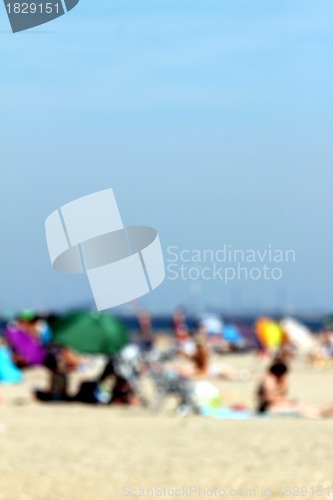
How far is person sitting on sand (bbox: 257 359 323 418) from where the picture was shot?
1007cm

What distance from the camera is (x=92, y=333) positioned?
13.0 metres

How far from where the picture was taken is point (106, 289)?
23.9 feet

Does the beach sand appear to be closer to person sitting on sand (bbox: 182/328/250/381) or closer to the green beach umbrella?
the green beach umbrella

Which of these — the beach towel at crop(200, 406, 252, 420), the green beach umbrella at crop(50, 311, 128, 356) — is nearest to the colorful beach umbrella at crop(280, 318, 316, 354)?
the green beach umbrella at crop(50, 311, 128, 356)

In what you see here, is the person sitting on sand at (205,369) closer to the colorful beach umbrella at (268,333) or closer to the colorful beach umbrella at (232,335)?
the colorful beach umbrella at (268,333)

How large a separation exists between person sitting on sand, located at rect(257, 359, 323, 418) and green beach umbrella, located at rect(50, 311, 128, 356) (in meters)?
2.78

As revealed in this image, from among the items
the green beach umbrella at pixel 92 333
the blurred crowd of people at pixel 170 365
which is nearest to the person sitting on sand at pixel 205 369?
the blurred crowd of people at pixel 170 365

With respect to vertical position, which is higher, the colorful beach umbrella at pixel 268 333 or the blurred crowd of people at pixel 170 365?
the blurred crowd of people at pixel 170 365

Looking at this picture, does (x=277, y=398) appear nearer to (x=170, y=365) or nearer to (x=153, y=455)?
(x=153, y=455)

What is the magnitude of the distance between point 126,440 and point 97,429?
77 centimetres

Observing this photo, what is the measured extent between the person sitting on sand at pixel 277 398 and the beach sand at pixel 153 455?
1.59 feet

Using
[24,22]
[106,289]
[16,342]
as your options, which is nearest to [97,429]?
[106,289]

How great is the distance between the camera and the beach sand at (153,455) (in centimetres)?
604

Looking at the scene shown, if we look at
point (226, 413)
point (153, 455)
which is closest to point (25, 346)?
point (226, 413)
